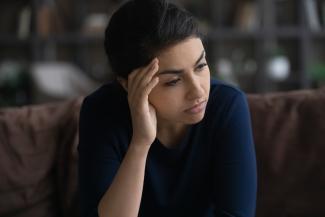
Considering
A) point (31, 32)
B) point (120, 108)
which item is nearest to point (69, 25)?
point (31, 32)

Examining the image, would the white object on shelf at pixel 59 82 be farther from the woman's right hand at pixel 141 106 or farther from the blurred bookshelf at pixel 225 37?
the woman's right hand at pixel 141 106

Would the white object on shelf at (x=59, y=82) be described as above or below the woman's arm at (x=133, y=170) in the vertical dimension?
below

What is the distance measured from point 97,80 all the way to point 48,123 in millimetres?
2935

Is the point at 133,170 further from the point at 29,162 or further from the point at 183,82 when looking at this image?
the point at 29,162

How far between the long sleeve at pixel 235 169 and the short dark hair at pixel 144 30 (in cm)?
25

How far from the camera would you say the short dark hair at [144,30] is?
111 cm

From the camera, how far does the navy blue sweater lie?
1229 mm

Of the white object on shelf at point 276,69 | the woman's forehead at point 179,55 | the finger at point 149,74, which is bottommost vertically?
the white object on shelf at point 276,69

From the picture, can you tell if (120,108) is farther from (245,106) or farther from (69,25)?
(69,25)

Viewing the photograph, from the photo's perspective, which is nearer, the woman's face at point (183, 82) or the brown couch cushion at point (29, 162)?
the woman's face at point (183, 82)

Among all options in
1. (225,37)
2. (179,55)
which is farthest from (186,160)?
(225,37)

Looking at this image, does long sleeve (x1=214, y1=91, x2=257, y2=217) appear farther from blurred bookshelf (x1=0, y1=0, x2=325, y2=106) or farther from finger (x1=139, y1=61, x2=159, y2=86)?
blurred bookshelf (x1=0, y1=0, x2=325, y2=106)

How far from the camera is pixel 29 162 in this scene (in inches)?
60.6

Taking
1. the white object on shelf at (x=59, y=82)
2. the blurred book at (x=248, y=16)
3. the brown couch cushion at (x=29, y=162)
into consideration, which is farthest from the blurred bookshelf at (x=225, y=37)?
the brown couch cushion at (x=29, y=162)
